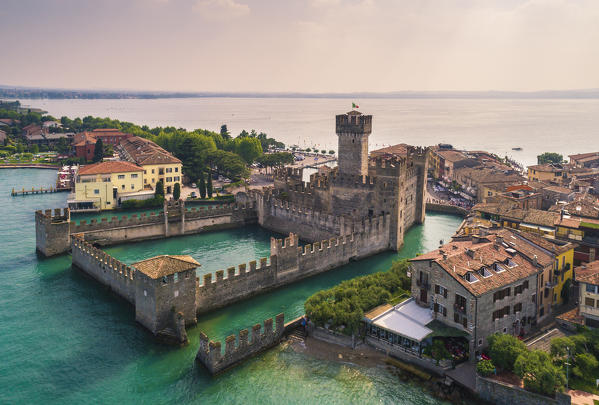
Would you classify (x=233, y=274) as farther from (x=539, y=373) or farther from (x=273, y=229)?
(x=539, y=373)

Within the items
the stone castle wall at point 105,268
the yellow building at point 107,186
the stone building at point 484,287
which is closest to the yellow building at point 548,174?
the stone building at point 484,287

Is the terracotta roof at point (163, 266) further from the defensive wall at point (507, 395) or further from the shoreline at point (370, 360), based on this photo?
the defensive wall at point (507, 395)

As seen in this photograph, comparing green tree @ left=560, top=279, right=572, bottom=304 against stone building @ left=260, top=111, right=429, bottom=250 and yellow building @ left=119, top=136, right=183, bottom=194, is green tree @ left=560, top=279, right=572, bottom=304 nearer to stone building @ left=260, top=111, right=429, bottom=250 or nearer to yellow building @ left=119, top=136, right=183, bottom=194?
stone building @ left=260, top=111, right=429, bottom=250

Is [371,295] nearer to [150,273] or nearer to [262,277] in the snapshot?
[262,277]

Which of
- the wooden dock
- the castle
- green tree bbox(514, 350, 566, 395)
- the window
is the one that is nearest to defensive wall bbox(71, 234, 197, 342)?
the castle

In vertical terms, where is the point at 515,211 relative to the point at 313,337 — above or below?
above

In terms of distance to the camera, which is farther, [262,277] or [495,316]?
[262,277]

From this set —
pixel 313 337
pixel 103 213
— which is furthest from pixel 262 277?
pixel 103 213

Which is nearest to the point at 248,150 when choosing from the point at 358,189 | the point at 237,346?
the point at 358,189
